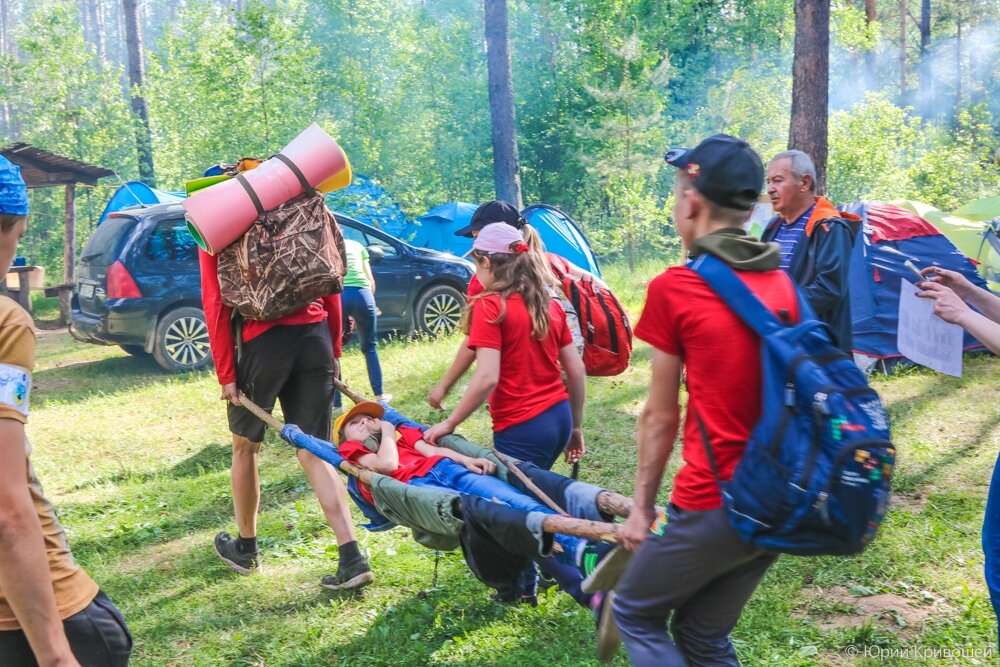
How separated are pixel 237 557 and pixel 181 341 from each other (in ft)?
20.4

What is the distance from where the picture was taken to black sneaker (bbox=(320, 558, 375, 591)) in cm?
456

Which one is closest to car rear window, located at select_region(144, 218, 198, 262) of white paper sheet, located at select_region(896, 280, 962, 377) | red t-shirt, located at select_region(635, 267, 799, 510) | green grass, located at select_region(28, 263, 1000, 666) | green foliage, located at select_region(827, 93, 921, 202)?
green grass, located at select_region(28, 263, 1000, 666)

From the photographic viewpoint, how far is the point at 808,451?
2178 mm

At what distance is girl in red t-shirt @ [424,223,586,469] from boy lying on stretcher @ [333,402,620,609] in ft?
0.60

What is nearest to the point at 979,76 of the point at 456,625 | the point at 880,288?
the point at 880,288

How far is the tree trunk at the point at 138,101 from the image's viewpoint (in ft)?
68.7

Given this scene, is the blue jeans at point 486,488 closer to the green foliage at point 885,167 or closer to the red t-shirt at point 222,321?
the red t-shirt at point 222,321

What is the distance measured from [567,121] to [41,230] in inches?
529

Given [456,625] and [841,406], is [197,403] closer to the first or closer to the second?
[456,625]

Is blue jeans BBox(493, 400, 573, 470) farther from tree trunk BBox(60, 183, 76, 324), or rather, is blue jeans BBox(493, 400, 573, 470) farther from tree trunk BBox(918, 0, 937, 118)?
tree trunk BBox(918, 0, 937, 118)

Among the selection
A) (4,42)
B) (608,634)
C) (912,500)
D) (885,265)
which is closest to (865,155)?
(885,265)

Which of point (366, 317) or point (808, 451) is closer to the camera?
point (808, 451)

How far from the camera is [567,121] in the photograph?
2245 centimetres

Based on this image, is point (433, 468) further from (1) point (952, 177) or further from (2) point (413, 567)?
(1) point (952, 177)
